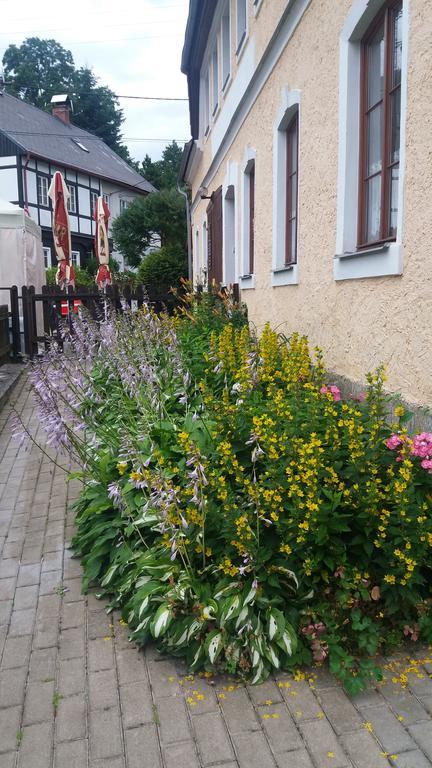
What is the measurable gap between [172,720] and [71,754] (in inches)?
15.1

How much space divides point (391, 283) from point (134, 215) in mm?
32405

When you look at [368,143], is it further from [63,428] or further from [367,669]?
[367,669]

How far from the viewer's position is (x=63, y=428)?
3.94 metres

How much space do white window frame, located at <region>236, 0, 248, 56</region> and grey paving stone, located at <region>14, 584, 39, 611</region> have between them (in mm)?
8033

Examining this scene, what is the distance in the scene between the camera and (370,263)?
4320 millimetres

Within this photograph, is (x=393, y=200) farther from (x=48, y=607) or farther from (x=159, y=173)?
(x=159, y=173)

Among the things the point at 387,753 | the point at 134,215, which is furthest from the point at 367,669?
the point at 134,215

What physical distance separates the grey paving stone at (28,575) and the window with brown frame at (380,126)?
2871 millimetres

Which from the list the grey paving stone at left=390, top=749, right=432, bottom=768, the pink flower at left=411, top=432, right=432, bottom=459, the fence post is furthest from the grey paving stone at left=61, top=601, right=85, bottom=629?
the fence post

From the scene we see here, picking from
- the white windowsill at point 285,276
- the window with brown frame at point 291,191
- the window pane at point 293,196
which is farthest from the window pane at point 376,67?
the window pane at point 293,196

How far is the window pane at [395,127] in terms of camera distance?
4.20 meters

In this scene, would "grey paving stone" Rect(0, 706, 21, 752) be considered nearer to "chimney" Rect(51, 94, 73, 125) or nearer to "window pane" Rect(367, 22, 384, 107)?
"window pane" Rect(367, 22, 384, 107)

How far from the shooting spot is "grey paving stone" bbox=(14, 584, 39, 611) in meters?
3.47

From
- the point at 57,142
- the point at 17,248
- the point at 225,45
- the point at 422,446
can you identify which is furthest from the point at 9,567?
the point at 57,142
